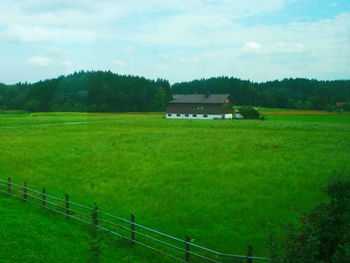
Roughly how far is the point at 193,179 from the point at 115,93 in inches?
3875

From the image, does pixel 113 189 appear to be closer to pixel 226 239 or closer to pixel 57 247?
pixel 57 247

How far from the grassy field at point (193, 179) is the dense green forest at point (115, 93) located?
Answer: 6273cm

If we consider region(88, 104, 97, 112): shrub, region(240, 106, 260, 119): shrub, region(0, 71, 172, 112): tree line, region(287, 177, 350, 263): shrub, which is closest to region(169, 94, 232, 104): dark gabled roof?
region(240, 106, 260, 119): shrub

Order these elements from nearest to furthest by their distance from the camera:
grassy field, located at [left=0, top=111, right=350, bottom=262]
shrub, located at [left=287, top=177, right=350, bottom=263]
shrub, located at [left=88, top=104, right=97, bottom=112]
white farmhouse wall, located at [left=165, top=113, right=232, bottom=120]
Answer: shrub, located at [left=287, top=177, right=350, bottom=263], grassy field, located at [left=0, top=111, right=350, bottom=262], white farmhouse wall, located at [left=165, top=113, right=232, bottom=120], shrub, located at [left=88, top=104, right=97, bottom=112]

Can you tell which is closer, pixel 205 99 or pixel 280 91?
pixel 205 99

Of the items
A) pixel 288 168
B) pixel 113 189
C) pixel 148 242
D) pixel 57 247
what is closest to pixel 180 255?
pixel 148 242

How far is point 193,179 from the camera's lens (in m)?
18.3

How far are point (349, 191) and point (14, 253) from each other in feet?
32.4

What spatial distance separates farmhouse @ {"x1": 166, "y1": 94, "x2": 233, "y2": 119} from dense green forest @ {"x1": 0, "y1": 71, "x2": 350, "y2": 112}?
37.5ft

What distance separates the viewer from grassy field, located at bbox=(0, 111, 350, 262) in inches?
489

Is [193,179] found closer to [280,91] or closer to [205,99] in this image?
[205,99]

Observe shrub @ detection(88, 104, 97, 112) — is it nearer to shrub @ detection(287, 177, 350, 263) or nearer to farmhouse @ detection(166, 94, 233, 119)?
farmhouse @ detection(166, 94, 233, 119)

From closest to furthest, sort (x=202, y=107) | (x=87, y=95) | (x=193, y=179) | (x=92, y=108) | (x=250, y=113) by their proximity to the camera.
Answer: (x=193, y=179) → (x=250, y=113) → (x=202, y=107) → (x=92, y=108) → (x=87, y=95)

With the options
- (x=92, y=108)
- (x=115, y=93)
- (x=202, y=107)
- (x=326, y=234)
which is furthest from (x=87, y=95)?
(x=326, y=234)
